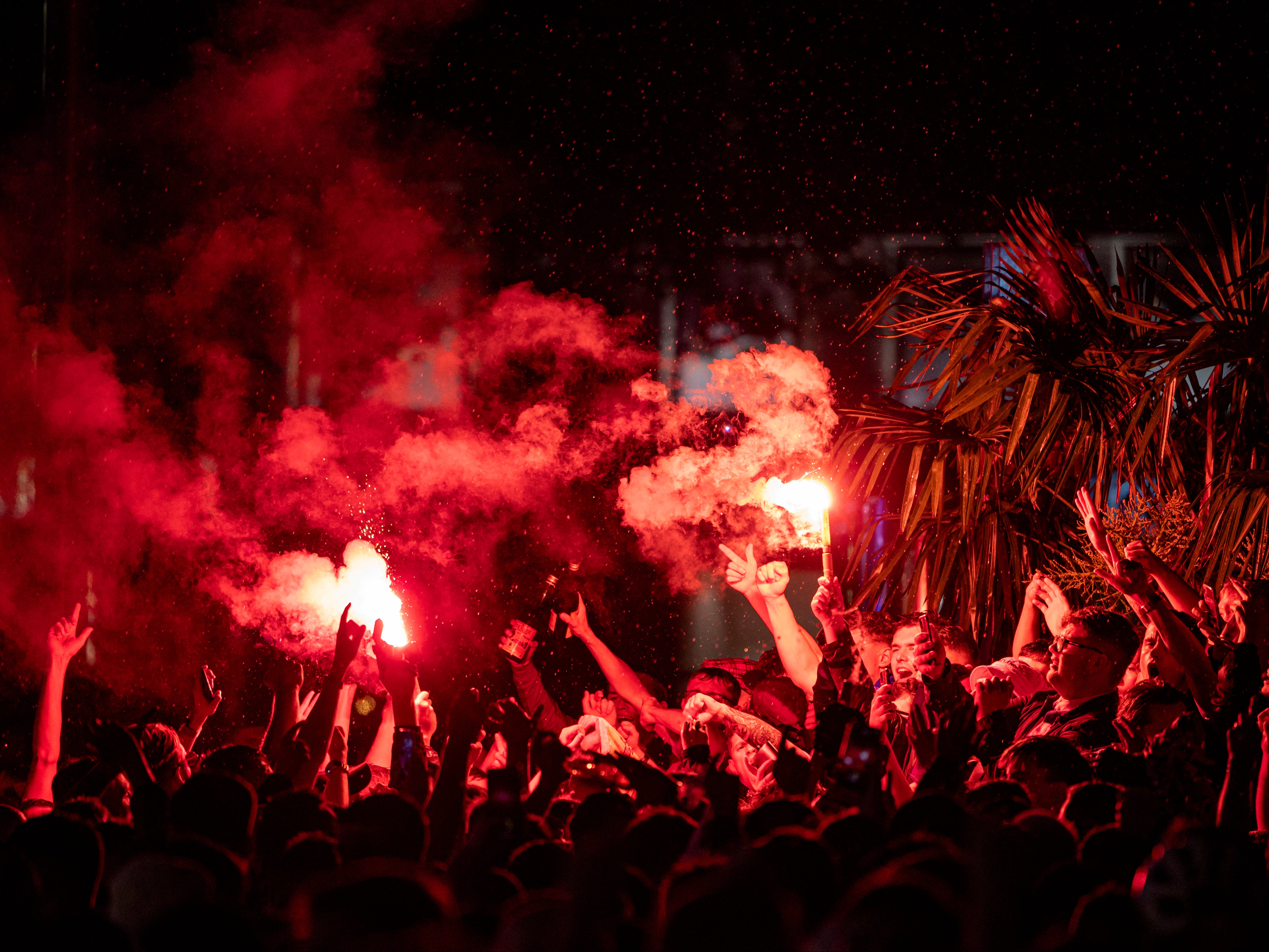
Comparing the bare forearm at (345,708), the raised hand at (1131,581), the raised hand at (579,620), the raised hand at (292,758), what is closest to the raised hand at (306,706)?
the bare forearm at (345,708)

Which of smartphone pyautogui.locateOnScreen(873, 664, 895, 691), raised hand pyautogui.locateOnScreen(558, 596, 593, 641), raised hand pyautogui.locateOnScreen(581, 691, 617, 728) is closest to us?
smartphone pyautogui.locateOnScreen(873, 664, 895, 691)

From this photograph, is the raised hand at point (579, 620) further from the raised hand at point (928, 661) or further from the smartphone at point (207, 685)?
the raised hand at point (928, 661)

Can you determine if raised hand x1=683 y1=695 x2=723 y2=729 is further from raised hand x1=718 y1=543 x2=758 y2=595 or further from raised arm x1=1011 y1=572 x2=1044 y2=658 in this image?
raised arm x1=1011 y1=572 x2=1044 y2=658

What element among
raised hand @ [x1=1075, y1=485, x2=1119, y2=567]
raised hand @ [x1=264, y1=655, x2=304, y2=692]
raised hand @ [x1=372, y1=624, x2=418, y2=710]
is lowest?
raised hand @ [x1=264, y1=655, x2=304, y2=692]

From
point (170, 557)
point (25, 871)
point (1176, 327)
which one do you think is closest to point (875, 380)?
point (1176, 327)

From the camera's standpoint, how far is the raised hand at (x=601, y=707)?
6008 mm

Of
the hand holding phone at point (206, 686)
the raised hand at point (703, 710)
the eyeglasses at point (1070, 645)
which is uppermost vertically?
the eyeglasses at point (1070, 645)

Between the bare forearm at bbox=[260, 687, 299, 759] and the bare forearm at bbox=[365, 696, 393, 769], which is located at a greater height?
the bare forearm at bbox=[260, 687, 299, 759]

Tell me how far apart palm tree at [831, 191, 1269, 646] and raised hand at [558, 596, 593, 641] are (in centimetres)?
188

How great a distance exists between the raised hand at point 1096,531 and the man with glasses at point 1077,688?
16.0 inches

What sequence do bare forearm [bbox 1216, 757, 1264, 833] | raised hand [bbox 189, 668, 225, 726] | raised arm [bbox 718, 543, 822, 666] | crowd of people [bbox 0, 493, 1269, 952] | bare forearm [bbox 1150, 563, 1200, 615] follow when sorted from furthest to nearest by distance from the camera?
raised arm [bbox 718, 543, 822, 666], bare forearm [bbox 1150, 563, 1200, 615], raised hand [bbox 189, 668, 225, 726], bare forearm [bbox 1216, 757, 1264, 833], crowd of people [bbox 0, 493, 1269, 952]

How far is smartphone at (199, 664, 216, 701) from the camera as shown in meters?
4.06

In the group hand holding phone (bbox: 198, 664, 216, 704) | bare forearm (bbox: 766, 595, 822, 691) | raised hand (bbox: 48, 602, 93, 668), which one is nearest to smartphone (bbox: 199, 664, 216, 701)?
hand holding phone (bbox: 198, 664, 216, 704)

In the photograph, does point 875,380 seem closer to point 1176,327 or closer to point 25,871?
point 1176,327
